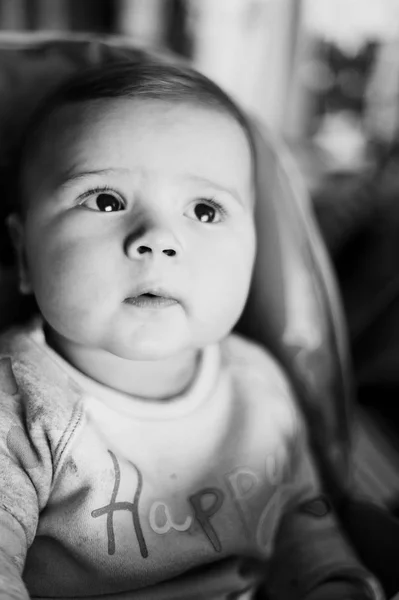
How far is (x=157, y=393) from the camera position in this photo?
709 millimetres

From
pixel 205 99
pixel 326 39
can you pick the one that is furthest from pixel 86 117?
pixel 326 39

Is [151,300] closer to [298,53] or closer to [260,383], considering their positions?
[260,383]

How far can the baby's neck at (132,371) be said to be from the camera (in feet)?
2.22

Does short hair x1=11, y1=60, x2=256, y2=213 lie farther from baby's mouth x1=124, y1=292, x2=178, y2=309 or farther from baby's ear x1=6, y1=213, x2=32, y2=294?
baby's mouth x1=124, y1=292, x2=178, y2=309

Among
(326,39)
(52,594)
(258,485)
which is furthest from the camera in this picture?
(326,39)

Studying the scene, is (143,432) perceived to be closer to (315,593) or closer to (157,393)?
(157,393)

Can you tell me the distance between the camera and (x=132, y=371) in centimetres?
68

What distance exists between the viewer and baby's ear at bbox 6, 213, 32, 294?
71 centimetres

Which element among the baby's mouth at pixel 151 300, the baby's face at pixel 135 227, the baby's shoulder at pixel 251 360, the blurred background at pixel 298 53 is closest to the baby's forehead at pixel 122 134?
the baby's face at pixel 135 227

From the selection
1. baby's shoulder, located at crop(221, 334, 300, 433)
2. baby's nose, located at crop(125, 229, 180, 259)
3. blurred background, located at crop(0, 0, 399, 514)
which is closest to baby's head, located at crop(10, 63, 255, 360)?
baby's nose, located at crop(125, 229, 180, 259)

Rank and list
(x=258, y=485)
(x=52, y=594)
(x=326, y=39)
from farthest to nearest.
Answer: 1. (x=326, y=39)
2. (x=258, y=485)
3. (x=52, y=594)

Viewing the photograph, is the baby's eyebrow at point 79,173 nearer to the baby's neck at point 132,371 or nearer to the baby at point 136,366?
the baby at point 136,366

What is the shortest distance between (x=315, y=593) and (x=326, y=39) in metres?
1.91

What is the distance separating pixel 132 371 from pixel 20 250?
0.17 m
